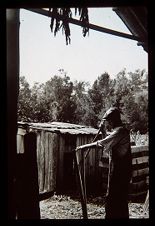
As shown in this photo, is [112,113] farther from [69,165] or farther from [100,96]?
[69,165]

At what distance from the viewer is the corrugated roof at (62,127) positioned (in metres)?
4.10

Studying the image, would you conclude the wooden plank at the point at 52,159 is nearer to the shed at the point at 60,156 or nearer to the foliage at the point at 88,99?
the shed at the point at 60,156

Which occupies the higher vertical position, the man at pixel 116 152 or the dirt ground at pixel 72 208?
the man at pixel 116 152

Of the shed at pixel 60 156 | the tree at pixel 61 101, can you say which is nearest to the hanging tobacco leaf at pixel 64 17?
the tree at pixel 61 101

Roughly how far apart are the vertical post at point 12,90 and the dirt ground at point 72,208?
124cm

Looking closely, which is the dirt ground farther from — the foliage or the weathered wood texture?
the foliage

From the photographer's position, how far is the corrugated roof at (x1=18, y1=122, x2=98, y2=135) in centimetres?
410

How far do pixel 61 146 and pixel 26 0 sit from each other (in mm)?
2699

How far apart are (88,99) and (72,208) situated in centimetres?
162

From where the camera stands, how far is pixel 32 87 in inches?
139

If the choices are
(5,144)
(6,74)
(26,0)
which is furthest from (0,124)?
(26,0)

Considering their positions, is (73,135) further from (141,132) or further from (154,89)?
(154,89)

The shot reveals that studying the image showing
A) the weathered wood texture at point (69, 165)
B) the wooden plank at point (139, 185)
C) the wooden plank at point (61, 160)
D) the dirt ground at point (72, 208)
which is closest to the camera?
the dirt ground at point (72, 208)

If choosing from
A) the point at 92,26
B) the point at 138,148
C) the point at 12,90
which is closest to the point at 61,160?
the point at 138,148
